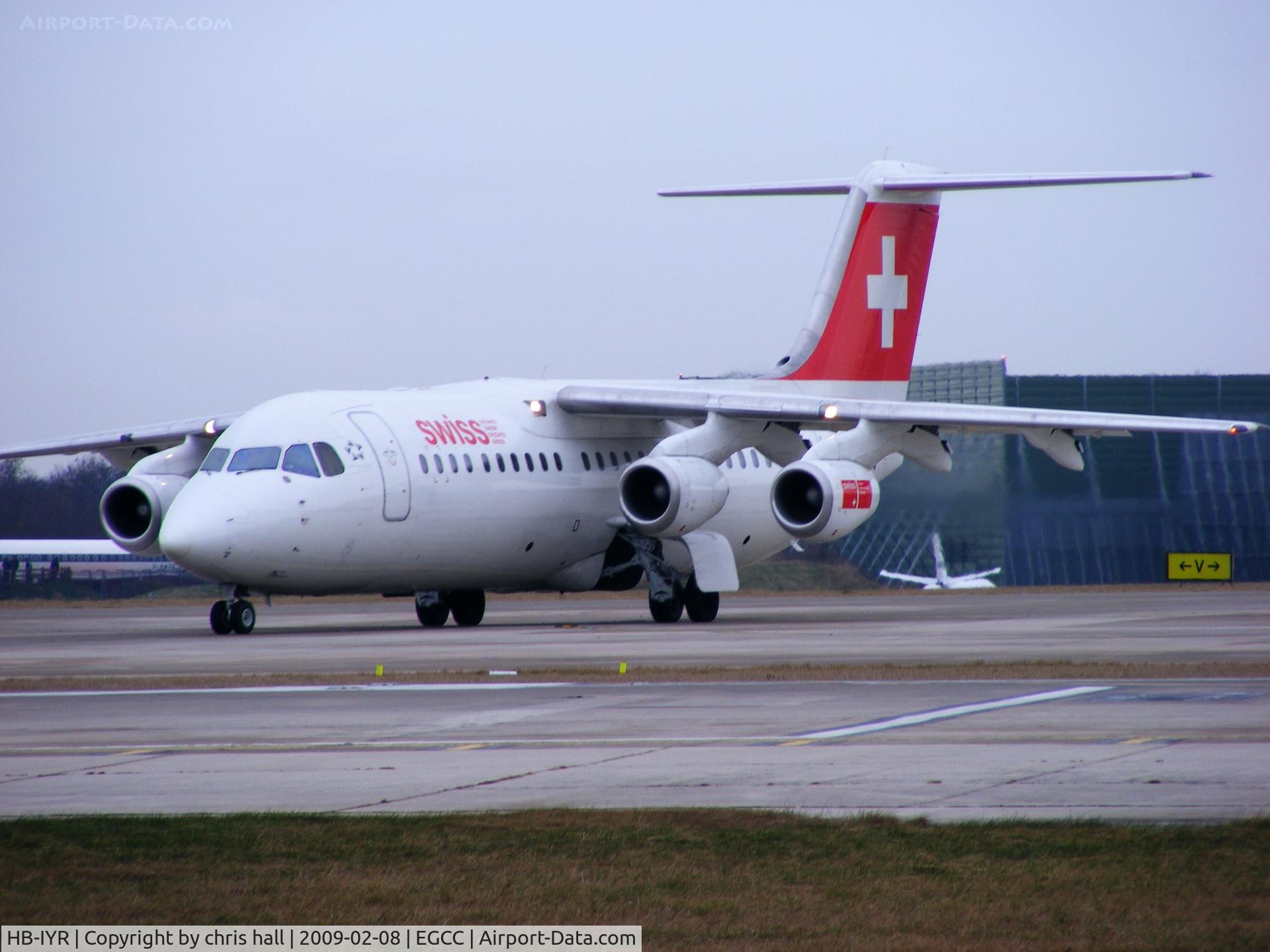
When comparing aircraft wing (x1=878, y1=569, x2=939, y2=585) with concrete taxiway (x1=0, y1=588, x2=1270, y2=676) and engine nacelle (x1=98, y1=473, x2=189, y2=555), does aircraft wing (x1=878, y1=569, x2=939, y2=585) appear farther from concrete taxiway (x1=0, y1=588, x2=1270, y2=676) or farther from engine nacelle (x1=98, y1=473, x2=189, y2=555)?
engine nacelle (x1=98, y1=473, x2=189, y2=555)

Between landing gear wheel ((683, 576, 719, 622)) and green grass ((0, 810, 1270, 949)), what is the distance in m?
19.5

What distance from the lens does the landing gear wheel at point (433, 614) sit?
2767 centimetres

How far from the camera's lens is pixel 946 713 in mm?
12062

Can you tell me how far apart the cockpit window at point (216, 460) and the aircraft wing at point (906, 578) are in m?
30.2

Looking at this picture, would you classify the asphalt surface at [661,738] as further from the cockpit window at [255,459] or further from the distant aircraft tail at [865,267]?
the distant aircraft tail at [865,267]

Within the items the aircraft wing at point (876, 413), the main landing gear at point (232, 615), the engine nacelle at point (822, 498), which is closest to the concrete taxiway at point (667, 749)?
the main landing gear at point (232, 615)

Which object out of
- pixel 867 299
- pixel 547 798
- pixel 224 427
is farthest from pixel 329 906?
pixel 867 299

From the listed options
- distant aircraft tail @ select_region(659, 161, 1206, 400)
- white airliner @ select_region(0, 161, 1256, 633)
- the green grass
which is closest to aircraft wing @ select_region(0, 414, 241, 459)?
white airliner @ select_region(0, 161, 1256, 633)

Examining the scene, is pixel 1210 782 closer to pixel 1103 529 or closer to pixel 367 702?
pixel 367 702

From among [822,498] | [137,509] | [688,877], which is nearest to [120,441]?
[137,509]

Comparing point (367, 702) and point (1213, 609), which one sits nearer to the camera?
point (367, 702)

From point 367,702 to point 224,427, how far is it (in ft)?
47.7

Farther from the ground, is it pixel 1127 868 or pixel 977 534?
pixel 1127 868

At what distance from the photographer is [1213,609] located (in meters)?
29.4
